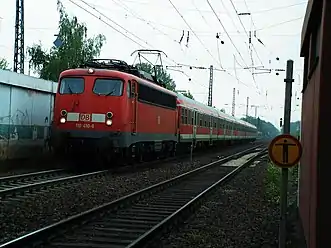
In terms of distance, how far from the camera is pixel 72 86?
19094 mm

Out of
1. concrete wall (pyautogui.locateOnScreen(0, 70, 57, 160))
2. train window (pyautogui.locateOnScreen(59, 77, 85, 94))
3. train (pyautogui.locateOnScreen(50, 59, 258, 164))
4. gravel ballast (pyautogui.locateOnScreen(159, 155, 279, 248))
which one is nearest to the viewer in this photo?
gravel ballast (pyautogui.locateOnScreen(159, 155, 279, 248))

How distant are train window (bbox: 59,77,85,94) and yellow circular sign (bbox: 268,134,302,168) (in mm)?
12622

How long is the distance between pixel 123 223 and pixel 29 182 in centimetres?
599

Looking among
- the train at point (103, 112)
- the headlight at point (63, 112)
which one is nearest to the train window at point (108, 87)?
the train at point (103, 112)

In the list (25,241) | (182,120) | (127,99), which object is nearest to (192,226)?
(25,241)

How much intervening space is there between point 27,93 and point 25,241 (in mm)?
14329

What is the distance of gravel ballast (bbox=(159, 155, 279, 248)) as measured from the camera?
8.65 m

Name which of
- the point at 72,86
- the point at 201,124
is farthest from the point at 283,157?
the point at 201,124

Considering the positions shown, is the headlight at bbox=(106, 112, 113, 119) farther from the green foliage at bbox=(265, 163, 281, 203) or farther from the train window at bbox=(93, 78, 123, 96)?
the green foliage at bbox=(265, 163, 281, 203)

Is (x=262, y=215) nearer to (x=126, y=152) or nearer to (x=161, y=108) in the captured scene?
(x=126, y=152)

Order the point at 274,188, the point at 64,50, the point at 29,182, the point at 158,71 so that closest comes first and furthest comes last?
the point at 29,182, the point at 274,188, the point at 158,71, the point at 64,50

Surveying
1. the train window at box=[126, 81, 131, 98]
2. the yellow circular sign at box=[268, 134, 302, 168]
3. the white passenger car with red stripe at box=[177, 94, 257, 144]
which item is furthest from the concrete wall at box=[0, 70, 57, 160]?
the yellow circular sign at box=[268, 134, 302, 168]

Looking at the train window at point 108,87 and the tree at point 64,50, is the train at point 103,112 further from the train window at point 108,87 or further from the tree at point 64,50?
the tree at point 64,50

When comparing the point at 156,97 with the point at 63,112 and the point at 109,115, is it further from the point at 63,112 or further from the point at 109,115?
the point at 63,112
